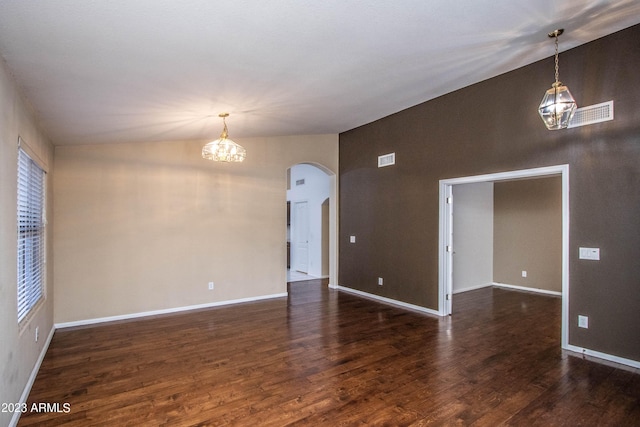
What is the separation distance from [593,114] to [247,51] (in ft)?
11.6

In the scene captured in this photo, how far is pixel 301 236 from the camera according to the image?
29.6ft

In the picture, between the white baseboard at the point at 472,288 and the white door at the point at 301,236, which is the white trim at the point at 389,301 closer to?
the white baseboard at the point at 472,288

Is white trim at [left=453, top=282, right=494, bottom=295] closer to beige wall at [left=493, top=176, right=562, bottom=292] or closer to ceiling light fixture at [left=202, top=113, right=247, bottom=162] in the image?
beige wall at [left=493, top=176, right=562, bottom=292]

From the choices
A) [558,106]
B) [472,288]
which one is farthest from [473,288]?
[558,106]

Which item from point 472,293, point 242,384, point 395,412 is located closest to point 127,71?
point 242,384

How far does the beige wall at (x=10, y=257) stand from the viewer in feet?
7.02

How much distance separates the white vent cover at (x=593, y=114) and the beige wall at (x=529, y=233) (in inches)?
131

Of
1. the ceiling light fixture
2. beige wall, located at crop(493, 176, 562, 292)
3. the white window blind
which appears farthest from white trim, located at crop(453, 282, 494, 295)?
the white window blind

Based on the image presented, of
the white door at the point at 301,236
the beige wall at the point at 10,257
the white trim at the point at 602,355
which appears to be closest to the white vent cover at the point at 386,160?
the white door at the point at 301,236

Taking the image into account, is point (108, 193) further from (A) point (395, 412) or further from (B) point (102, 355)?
(A) point (395, 412)

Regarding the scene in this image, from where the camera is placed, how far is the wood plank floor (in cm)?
245

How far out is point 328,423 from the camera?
92.6 inches

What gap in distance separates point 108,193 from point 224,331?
260 centimetres

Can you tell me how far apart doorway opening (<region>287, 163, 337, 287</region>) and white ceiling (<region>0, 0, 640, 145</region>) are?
4028 millimetres
